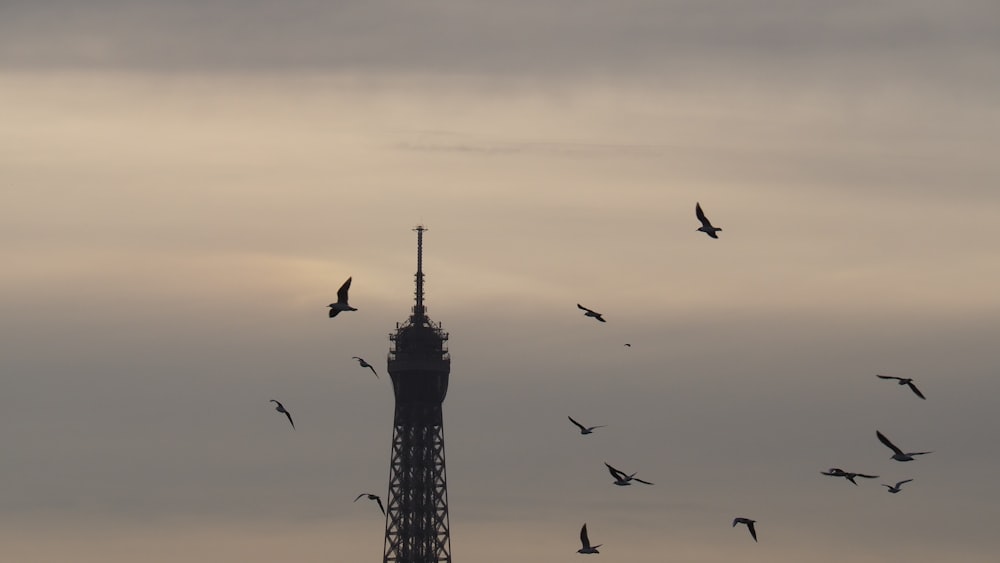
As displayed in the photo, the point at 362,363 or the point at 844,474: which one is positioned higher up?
the point at 362,363

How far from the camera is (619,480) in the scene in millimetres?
141750

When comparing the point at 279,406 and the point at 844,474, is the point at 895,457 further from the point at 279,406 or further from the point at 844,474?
the point at 279,406

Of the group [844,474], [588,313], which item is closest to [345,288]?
[588,313]

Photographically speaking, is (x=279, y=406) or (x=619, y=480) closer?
(x=619, y=480)

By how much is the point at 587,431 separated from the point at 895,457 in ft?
66.9

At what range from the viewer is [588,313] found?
14200 centimetres

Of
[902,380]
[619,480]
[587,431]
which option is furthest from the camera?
[587,431]

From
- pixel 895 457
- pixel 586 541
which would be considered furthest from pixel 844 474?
pixel 586 541

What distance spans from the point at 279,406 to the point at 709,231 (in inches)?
1211

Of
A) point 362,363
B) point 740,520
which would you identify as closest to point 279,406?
point 362,363

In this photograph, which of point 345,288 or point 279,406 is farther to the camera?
point 279,406

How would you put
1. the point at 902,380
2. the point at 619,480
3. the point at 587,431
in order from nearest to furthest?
the point at 902,380, the point at 619,480, the point at 587,431

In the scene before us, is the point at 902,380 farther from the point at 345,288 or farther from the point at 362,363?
the point at 362,363

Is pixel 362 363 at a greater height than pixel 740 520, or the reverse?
pixel 362 363
